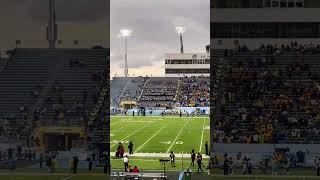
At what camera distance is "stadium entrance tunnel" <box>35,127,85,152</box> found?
2120 centimetres

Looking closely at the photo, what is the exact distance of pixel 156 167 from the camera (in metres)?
19.9

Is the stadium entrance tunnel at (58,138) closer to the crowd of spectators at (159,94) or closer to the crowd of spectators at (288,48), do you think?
the crowd of spectators at (288,48)

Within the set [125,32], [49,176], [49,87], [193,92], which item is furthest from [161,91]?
[49,176]

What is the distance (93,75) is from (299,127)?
31.3 feet

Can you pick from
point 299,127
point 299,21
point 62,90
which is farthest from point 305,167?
point 62,90

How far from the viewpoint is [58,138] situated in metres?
Answer: 22.5

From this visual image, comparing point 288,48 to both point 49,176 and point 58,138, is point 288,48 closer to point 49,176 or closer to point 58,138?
point 58,138

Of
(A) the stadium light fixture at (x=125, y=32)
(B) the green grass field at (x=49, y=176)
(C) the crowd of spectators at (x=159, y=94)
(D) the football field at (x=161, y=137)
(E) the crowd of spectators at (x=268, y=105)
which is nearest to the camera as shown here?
(B) the green grass field at (x=49, y=176)

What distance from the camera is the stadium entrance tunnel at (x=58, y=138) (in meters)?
21.2

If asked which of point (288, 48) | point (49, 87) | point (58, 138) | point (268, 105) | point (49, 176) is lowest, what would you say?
point (49, 176)

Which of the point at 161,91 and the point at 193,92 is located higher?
the point at 161,91

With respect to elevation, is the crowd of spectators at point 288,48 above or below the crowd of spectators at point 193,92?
above

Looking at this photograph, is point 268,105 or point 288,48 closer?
point 268,105

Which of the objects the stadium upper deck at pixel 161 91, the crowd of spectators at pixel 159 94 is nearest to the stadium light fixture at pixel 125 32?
the stadium upper deck at pixel 161 91
